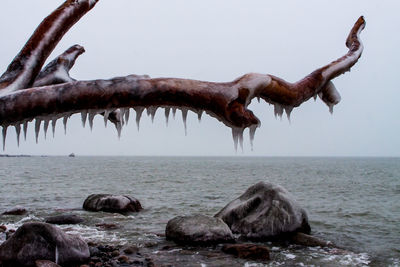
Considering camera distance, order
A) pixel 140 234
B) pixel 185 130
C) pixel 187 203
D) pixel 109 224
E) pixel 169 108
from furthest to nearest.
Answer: pixel 187 203 → pixel 109 224 → pixel 140 234 → pixel 185 130 → pixel 169 108

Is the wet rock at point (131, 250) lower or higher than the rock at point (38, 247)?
lower

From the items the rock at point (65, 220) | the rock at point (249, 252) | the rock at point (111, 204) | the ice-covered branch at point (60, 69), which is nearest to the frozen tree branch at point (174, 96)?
the ice-covered branch at point (60, 69)

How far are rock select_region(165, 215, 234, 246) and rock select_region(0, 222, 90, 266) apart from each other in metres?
4.03

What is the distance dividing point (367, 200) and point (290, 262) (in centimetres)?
2520

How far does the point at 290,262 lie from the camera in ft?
38.9

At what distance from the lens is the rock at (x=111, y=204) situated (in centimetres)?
2258

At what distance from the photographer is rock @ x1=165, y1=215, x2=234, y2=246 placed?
13.6 meters

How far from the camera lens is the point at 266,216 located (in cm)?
1458

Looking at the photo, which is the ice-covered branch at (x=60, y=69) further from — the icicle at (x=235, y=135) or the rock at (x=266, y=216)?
the rock at (x=266, y=216)

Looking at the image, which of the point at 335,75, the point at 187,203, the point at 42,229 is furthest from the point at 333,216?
the point at 335,75

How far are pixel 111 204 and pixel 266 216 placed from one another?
36.7 ft

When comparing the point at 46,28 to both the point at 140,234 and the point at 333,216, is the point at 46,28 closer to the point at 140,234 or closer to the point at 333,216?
the point at 140,234

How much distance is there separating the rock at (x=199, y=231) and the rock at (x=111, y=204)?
8708 mm

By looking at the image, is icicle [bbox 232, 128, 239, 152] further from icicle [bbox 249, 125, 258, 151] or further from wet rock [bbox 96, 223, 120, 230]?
wet rock [bbox 96, 223, 120, 230]
